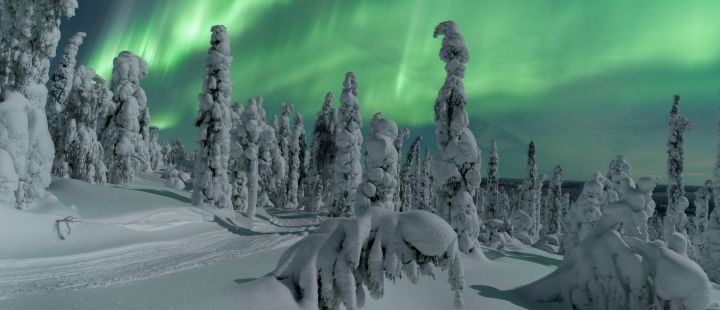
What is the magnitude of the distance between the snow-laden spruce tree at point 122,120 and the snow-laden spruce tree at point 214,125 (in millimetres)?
8320

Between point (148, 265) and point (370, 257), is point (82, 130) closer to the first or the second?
point (148, 265)

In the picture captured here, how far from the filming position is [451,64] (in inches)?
809

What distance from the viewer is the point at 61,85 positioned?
3094cm

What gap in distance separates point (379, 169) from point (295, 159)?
33.8 m

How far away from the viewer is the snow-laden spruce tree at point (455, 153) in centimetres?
1964

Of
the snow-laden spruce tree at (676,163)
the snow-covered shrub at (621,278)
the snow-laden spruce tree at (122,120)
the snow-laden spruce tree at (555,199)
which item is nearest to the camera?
the snow-covered shrub at (621,278)

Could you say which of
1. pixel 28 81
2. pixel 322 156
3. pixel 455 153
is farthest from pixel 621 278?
pixel 322 156

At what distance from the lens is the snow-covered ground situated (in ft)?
23.7

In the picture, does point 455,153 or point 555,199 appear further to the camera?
point 555,199

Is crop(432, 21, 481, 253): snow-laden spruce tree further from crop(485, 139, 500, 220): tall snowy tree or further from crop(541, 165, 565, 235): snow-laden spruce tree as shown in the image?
crop(541, 165, 565, 235): snow-laden spruce tree

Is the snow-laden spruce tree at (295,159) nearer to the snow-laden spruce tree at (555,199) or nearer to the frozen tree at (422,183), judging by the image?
the frozen tree at (422,183)

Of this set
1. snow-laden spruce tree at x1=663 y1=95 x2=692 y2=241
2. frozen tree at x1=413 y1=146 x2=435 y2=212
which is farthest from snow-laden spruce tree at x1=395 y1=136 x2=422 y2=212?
snow-laden spruce tree at x1=663 y1=95 x2=692 y2=241

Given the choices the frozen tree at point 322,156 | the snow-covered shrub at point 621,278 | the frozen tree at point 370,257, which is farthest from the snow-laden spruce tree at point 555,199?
the frozen tree at point 370,257

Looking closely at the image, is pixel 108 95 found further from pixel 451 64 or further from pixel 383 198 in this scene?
pixel 451 64
